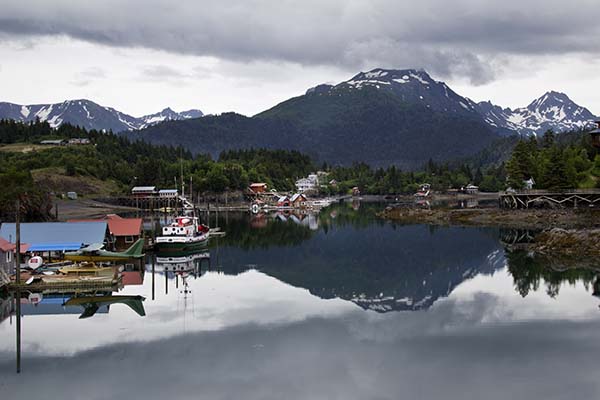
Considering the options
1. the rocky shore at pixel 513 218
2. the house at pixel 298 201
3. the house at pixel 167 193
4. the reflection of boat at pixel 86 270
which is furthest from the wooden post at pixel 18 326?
the house at pixel 298 201

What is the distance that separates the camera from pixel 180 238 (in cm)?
5028

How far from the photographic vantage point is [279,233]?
71438mm

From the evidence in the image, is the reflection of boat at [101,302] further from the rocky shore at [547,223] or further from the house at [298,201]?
the house at [298,201]

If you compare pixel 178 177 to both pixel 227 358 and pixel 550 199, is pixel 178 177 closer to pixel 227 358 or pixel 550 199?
pixel 550 199

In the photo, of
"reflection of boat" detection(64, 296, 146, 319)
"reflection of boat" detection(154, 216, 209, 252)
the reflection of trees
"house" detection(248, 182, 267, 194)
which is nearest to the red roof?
"reflection of boat" detection(154, 216, 209, 252)

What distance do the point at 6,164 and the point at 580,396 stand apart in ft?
361

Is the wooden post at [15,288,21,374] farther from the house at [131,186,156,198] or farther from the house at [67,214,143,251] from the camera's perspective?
the house at [131,186,156,198]

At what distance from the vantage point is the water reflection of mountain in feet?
115

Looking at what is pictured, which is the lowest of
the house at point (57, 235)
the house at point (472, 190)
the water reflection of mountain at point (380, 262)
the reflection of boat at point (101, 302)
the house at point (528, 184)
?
the water reflection of mountain at point (380, 262)

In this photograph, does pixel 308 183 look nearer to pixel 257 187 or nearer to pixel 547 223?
pixel 257 187

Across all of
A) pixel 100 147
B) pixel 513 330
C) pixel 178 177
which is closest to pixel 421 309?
pixel 513 330

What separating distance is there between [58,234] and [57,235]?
138 mm

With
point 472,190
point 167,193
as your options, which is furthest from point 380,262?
point 472,190

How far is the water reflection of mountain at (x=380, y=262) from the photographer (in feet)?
115
